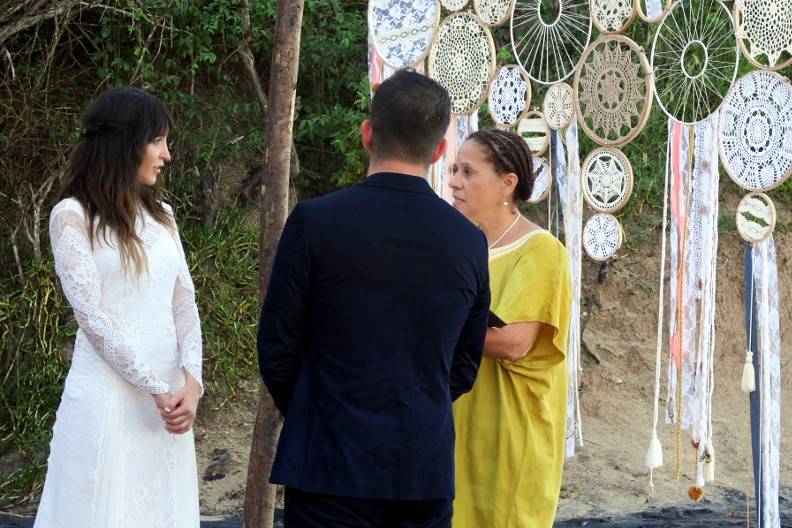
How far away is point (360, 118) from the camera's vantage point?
6.00 meters

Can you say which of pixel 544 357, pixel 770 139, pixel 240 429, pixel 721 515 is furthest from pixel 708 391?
pixel 240 429

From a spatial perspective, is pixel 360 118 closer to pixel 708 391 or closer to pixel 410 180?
pixel 708 391

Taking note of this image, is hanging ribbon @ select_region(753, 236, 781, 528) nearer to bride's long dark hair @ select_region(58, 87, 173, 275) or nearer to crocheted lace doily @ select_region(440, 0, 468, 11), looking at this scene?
crocheted lace doily @ select_region(440, 0, 468, 11)

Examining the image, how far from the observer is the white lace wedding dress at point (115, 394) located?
2359mm

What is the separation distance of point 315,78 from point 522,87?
9.56 feet

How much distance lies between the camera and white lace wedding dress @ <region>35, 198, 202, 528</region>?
7.74ft

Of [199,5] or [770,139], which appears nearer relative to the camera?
[770,139]

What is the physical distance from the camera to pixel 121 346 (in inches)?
93.4

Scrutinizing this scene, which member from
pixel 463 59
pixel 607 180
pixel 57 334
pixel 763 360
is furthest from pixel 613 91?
pixel 57 334

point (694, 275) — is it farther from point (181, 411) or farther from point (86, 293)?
point (86, 293)

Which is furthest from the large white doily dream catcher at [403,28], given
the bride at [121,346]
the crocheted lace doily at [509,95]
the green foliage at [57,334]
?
the green foliage at [57,334]

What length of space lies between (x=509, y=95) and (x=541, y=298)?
145cm

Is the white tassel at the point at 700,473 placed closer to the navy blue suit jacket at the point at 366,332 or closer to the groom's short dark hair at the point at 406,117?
the navy blue suit jacket at the point at 366,332

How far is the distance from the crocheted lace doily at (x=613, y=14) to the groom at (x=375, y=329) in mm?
1643
